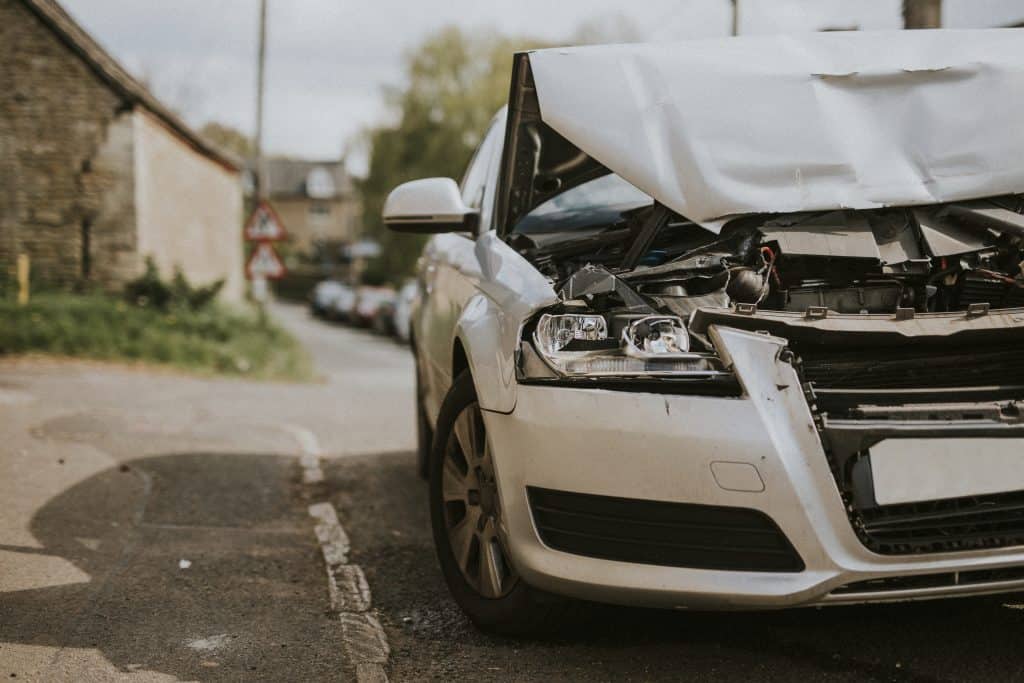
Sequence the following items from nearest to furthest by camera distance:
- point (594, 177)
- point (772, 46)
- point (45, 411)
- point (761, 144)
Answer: point (761, 144) → point (772, 46) → point (594, 177) → point (45, 411)

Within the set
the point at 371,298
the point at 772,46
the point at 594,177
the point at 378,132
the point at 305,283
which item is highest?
the point at 772,46

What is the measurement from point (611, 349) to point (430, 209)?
69.6 inches

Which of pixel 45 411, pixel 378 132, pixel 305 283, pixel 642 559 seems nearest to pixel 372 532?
pixel 642 559

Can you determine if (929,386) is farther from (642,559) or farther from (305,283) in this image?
(305,283)

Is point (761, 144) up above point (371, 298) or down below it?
above

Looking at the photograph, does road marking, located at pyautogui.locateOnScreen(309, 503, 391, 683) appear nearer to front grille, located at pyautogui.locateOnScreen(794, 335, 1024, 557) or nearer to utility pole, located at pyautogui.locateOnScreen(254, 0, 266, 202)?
front grille, located at pyautogui.locateOnScreen(794, 335, 1024, 557)

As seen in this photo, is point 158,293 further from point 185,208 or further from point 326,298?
point 326,298

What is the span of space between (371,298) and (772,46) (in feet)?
125

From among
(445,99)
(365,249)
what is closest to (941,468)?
(445,99)

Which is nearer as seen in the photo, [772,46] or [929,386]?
[929,386]

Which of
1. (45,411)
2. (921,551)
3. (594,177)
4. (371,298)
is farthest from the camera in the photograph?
(371,298)

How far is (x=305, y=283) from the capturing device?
246 ft

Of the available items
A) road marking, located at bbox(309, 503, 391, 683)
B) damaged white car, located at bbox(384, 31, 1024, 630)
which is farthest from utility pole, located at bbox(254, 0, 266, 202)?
damaged white car, located at bbox(384, 31, 1024, 630)

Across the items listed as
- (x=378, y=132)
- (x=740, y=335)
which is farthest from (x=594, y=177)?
(x=378, y=132)
